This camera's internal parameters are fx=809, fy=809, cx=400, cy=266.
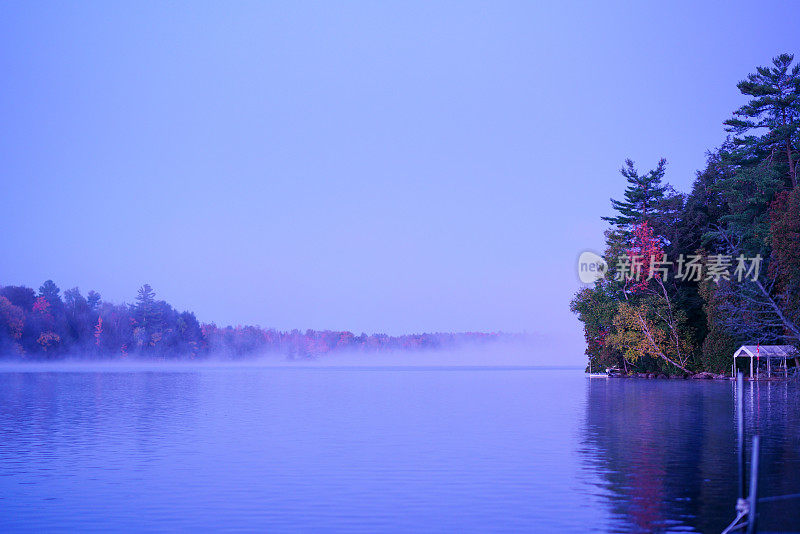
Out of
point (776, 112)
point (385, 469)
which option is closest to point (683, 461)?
point (385, 469)

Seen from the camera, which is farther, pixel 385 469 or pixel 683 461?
pixel 683 461

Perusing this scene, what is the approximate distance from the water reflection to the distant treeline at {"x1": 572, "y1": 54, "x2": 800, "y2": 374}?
20.1 metres

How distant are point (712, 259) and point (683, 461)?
54.1 m

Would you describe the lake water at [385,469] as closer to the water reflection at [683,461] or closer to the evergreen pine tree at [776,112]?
the water reflection at [683,461]

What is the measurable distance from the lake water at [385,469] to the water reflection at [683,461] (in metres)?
0.05

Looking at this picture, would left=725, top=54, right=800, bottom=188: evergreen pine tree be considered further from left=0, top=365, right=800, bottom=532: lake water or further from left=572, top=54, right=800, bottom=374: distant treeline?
left=0, top=365, right=800, bottom=532: lake water

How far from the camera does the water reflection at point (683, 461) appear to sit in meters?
13.8

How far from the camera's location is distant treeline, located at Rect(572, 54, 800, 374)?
58.4 metres

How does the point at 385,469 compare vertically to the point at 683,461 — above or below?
below

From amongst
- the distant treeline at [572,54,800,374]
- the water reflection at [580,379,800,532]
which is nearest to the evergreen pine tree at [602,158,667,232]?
the distant treeline at [572,54,800,374]

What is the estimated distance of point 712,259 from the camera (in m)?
70.2

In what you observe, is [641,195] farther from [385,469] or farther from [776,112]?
[385,469]

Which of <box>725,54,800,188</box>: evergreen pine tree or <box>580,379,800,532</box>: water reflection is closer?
<box>580,379,800,532</box>: water reflection

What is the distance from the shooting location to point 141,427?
29.0 m
